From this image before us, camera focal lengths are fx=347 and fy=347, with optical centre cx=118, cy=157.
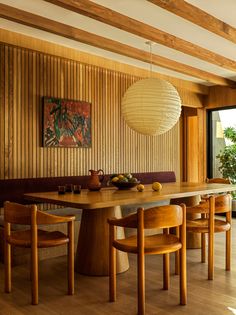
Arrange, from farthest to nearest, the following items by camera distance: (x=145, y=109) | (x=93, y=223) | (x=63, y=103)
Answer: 1. (x=63, y=103)
2. (x=145, y=109)
3. (x=93, y=223)

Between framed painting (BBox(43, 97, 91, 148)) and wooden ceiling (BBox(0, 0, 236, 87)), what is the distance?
0.84 metres

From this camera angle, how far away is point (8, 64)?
452 cm

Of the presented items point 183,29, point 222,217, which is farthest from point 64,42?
point 222,217

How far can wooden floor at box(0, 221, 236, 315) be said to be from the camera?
2.57m

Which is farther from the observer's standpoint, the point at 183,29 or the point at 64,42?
the point at 64,42

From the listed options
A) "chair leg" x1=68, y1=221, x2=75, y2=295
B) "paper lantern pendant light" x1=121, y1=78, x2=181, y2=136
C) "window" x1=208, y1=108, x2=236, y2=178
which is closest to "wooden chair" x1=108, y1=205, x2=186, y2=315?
"chair leg" x1=68, y1=221, x2=75, y2=295

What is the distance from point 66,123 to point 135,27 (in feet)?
6.13

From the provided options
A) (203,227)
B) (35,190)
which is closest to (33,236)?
(203,227)

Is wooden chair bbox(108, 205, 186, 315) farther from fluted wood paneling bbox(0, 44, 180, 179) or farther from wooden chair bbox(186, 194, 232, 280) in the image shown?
fluted wood paneling bbox(0, 44, 180, 179)

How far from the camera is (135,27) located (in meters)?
3.85

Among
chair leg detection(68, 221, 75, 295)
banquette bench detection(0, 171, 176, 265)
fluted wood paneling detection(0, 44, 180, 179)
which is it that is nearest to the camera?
chair leg detection(68, 221, 75, 295)

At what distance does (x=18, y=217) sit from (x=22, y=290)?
73cm

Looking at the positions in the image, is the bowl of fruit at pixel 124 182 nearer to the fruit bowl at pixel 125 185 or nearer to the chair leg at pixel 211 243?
the fruit bowl at pixel 125 185

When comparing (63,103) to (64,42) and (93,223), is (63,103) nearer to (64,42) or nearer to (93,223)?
(64,42)
